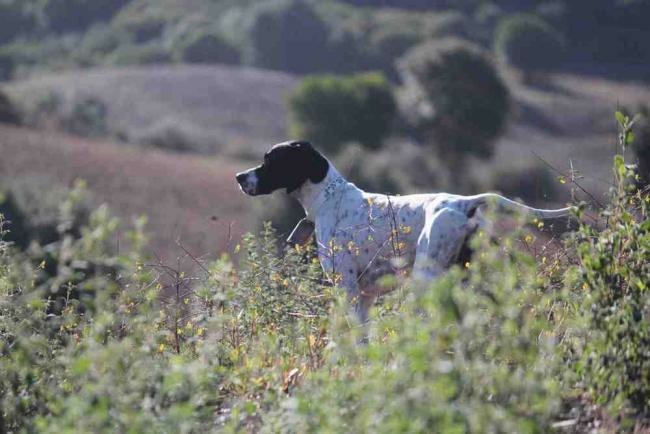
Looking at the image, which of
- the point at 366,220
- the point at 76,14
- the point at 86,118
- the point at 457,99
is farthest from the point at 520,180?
the point at 76,14

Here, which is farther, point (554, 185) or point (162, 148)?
point (162, 148)

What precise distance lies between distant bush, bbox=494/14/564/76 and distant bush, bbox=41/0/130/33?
39.3m

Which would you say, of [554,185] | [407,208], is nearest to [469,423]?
[407,208]

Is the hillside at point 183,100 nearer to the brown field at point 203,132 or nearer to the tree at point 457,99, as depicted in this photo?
the brown field at point 203,132

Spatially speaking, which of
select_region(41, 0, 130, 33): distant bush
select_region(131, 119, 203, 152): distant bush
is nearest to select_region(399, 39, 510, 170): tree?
select_region(131, 119, 203, 152): distant bush

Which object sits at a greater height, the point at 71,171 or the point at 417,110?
Answer: the point at 71,171

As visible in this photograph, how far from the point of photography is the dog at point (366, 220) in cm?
746

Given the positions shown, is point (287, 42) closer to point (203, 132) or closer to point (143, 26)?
point (143, 26)

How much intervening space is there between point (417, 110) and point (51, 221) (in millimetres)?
47416

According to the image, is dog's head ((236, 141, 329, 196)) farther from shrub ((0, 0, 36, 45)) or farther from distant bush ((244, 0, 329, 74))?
shrub ((0, 0, 36, 45))

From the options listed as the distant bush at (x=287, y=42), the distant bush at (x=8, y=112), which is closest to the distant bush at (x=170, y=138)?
the distant bush at (x=8, y=112)

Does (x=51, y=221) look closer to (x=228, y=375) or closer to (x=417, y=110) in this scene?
(x=228, y=375)

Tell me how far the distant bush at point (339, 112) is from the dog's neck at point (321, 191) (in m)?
57.3

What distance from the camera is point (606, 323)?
197 inches
